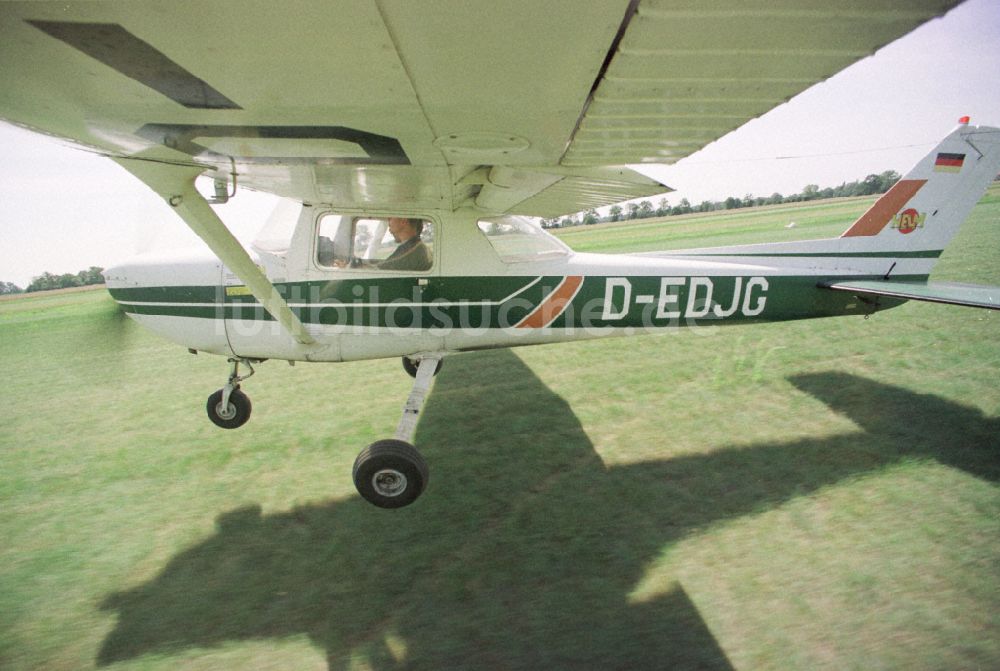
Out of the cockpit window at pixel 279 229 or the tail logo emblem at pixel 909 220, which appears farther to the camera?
the tail logo emblem at pixel 909 220

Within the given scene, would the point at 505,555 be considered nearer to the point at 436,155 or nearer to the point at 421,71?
the point at 436,155

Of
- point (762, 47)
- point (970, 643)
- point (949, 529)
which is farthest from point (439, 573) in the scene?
point (949, 529)

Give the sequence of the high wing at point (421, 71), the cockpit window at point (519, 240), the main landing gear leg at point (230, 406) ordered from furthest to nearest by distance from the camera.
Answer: the main landing gear leg at point (230, 406)
the cockpit window at point (519, 240)
the high wing at point (421, 71)

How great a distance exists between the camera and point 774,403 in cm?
427

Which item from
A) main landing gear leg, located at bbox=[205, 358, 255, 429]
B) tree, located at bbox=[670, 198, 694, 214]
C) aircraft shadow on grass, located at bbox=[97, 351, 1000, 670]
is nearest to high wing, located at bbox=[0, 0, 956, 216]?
aircraft shadow on grass, located at bbox=[97, 351, 1000, 670]

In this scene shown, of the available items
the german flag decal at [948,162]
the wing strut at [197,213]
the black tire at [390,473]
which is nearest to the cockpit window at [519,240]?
the wing strut at [197,213]

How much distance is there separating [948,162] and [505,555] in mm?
5429

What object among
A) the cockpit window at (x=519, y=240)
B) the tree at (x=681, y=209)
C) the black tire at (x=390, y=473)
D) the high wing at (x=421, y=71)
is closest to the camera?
the high wing at (x=421, y=71)

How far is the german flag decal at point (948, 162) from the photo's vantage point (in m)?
4.19

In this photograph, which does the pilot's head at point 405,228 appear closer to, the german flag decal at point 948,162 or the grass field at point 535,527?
the grass field at point 535,527

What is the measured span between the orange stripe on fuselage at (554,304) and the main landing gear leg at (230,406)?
266 cm

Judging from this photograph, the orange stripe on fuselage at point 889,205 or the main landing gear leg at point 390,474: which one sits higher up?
the orange stripe on fuselage at point 889,205

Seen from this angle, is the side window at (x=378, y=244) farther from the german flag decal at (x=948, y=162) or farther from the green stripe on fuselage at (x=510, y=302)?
the german flag decal at (x=948, y=162)

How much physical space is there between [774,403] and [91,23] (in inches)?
198
